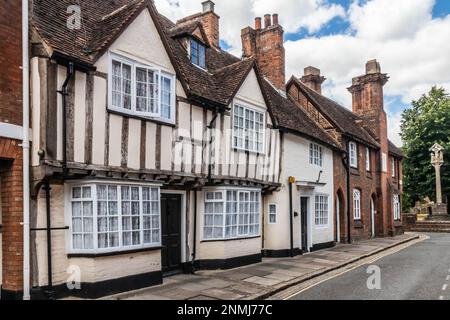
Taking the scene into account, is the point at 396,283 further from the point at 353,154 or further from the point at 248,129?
the point at 353,154

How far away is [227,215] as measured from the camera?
13336 mm

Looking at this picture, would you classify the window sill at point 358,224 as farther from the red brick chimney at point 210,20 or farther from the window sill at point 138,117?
the window sill at point 138,117

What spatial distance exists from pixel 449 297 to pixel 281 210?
802cm

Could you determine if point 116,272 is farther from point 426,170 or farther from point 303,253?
point 426,170

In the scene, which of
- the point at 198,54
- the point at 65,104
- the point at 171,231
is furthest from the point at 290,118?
the point at 65,104

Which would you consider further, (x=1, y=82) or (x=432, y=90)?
(x=432, y=90)

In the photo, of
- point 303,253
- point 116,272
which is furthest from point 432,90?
point 116,272

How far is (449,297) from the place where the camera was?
31.0 feet

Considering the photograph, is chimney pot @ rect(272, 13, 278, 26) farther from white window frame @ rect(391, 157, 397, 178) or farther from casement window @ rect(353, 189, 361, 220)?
white window frame @ rect(391, 157, 397, 178)

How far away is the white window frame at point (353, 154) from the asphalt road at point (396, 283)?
850 centimetres

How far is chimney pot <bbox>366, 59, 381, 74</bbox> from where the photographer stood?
94.7ft

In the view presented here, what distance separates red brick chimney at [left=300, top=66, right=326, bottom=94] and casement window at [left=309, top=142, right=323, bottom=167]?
8.60m

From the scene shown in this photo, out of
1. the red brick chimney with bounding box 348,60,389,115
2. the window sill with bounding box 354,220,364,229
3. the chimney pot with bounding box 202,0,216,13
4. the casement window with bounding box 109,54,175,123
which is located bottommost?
the window sill with bounding box 354,220,364,229

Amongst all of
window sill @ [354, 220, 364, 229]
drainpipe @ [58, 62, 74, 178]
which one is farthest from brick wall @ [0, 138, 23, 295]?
window sill @ [354, 220, 364, 229]
